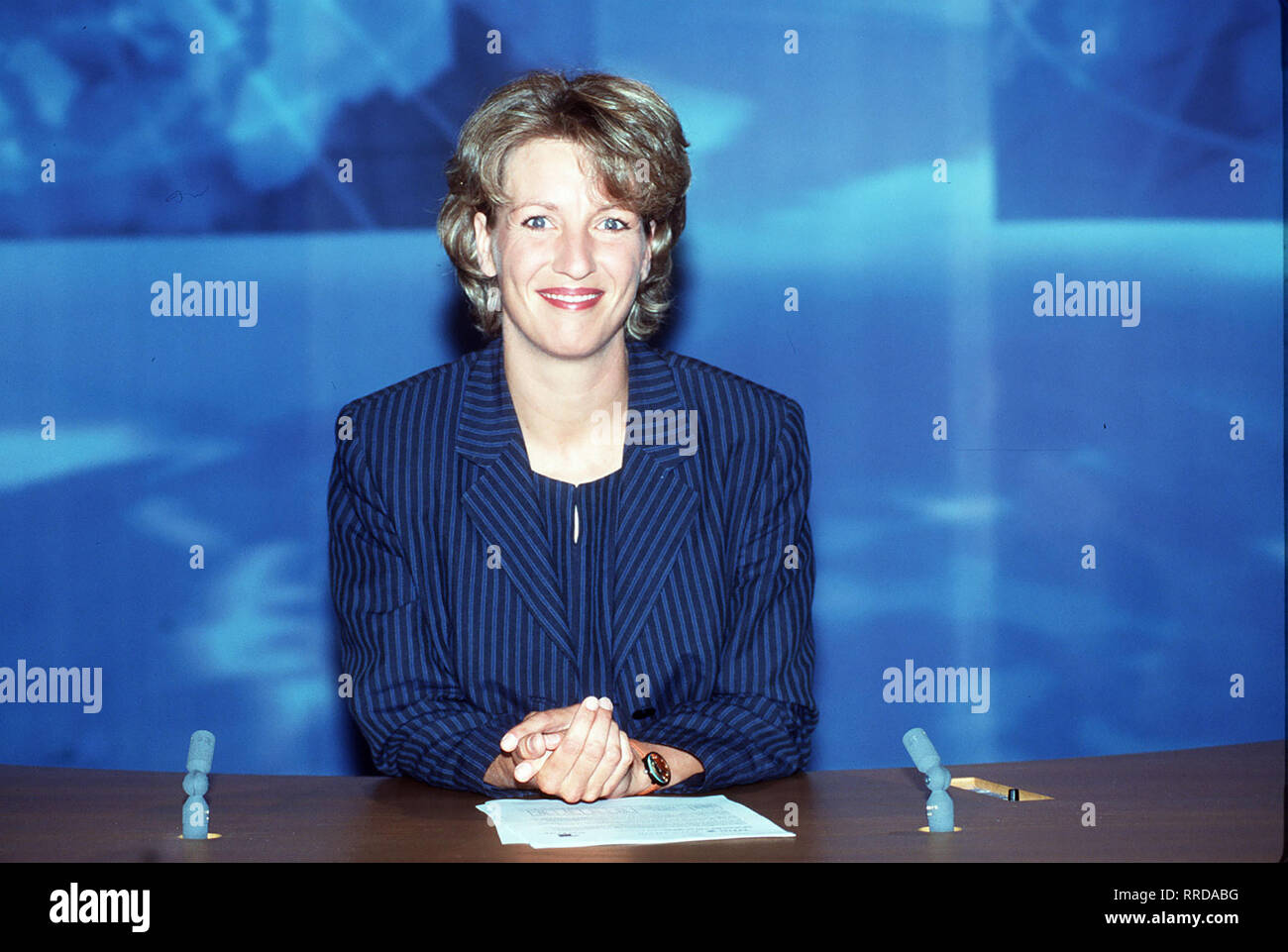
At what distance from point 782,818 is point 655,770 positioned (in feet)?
0.78

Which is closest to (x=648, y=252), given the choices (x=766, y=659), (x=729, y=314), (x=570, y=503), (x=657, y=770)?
(x=570, y=503)

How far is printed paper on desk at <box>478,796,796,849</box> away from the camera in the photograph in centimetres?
146

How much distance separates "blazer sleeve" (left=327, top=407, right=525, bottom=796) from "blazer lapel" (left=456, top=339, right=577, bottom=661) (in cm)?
14

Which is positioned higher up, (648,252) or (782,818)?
(648,252)

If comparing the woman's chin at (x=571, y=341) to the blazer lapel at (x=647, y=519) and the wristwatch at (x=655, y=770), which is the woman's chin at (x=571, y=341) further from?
the wristwatch at (x=655, y=770)

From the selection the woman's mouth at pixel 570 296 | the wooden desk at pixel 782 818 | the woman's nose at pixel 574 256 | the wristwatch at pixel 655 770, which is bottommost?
the wooden desk at pixel 782 818

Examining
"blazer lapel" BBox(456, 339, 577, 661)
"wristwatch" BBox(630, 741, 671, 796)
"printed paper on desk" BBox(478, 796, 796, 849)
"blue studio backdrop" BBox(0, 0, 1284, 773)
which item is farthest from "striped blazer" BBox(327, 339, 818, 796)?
"blue studio backdrop" BBox(0, 0, 1284, 773)

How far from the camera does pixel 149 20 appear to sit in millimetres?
3623

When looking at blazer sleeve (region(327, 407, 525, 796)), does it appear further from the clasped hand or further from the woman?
the clasped hand

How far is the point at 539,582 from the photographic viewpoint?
2119mm

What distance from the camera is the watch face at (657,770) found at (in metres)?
1.79

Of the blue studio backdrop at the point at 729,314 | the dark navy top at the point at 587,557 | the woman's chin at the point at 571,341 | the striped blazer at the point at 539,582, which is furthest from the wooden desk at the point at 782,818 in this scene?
the blue studio backdrop at the point at 729,314

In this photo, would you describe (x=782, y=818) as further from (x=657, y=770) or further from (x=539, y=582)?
(x=539, y=582)

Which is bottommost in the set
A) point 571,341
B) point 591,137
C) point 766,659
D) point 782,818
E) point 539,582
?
point 782,818
